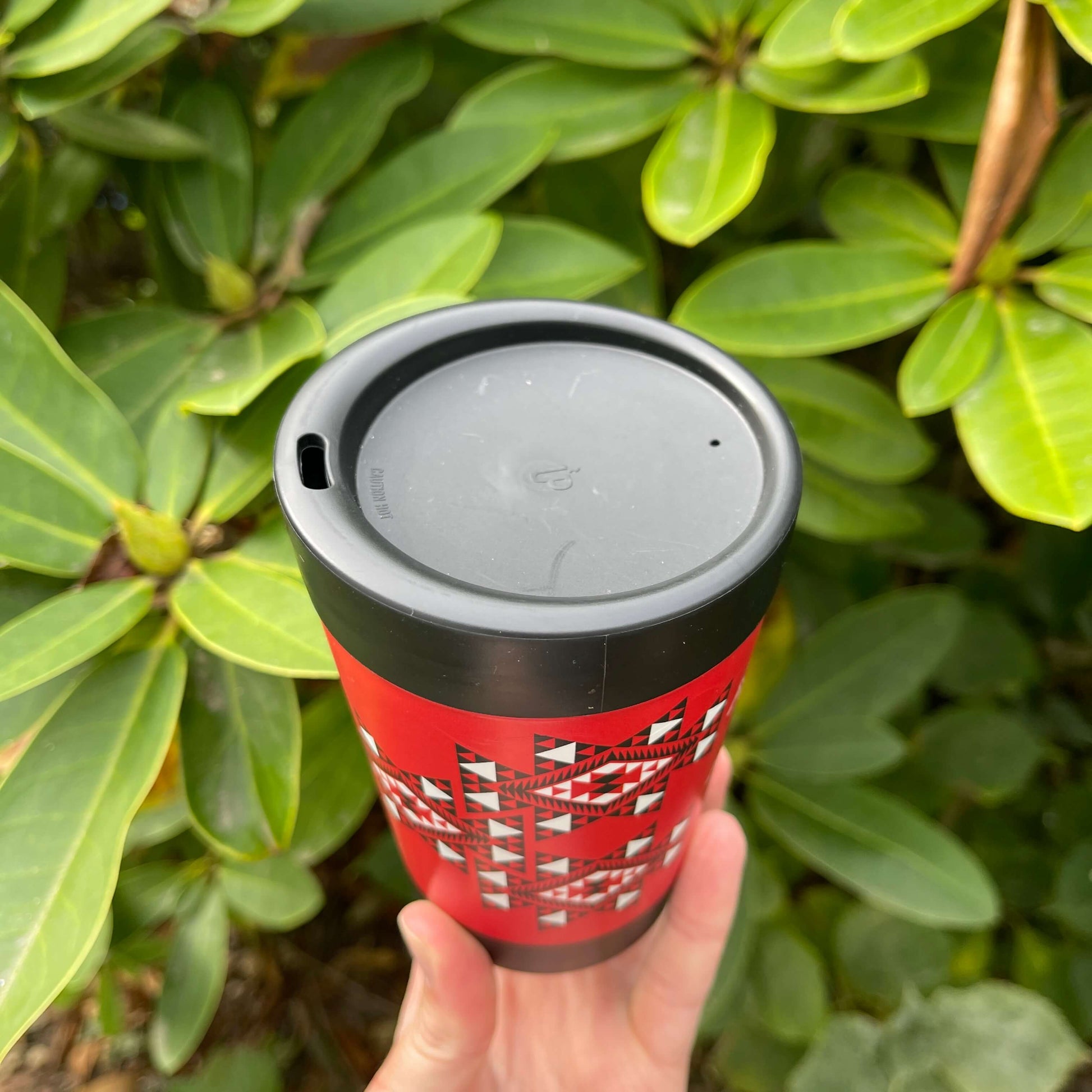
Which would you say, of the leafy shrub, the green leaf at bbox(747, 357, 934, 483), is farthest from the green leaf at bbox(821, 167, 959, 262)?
the green leaf at bbox(747, 357, 934, 483)

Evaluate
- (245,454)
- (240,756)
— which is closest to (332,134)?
(245,454)

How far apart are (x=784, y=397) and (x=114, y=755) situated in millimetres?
646

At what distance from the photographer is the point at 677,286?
1.10 meters

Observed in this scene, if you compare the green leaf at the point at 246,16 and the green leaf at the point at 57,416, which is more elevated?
the green leaf at the point at 246,16

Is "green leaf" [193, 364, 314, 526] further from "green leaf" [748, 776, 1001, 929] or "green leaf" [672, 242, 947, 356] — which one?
"green leaf" [748, 776, 1001, 929]

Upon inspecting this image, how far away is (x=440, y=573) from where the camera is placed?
0.41 metres

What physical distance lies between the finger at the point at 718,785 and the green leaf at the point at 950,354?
0.40 metres

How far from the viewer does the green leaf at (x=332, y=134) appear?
808 mm

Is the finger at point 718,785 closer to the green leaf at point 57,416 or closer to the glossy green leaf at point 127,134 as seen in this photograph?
the green leaf at point 57,416

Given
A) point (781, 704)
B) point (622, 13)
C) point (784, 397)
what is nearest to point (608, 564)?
point (784, 397)

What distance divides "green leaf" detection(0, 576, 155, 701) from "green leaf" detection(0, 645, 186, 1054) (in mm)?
47

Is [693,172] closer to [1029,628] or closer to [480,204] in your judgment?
[480,204]

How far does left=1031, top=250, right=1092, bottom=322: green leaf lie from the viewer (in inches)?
27.2

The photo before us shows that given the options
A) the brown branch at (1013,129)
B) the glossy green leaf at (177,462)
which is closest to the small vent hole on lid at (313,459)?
→ the glossy green leaf at (177,462)
